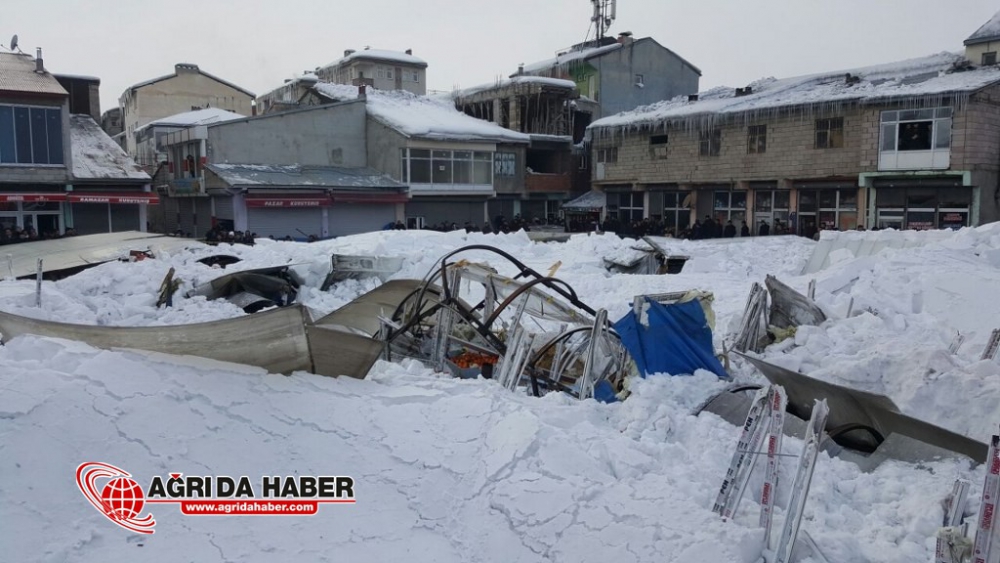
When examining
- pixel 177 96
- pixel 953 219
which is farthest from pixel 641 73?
pixel 177 96

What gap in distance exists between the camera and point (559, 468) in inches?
176

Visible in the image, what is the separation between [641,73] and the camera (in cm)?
3894

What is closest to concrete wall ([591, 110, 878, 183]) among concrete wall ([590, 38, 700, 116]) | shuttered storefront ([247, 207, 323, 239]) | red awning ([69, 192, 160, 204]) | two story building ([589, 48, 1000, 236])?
two story building ([589, 48, 1000, 236])

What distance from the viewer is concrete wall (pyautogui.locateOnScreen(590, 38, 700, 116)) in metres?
37.5

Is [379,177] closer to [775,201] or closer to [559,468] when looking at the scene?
[775,201]

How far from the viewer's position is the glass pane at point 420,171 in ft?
103

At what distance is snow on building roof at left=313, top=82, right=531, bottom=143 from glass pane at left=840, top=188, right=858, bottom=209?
14.0 metres

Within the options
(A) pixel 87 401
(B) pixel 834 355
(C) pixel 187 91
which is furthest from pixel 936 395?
(C) pixel 187 91

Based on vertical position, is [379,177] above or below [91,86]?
below

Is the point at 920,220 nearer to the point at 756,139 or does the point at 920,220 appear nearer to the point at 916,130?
the point at 916,130

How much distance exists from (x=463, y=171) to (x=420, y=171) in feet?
7.19

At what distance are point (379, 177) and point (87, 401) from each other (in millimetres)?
27717

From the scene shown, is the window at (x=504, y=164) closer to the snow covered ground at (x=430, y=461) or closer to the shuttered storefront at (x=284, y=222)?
the shuttered storefront at (x=284, y=222)

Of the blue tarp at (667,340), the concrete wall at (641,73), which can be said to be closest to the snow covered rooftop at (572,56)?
the concrete wall at (641,73)
